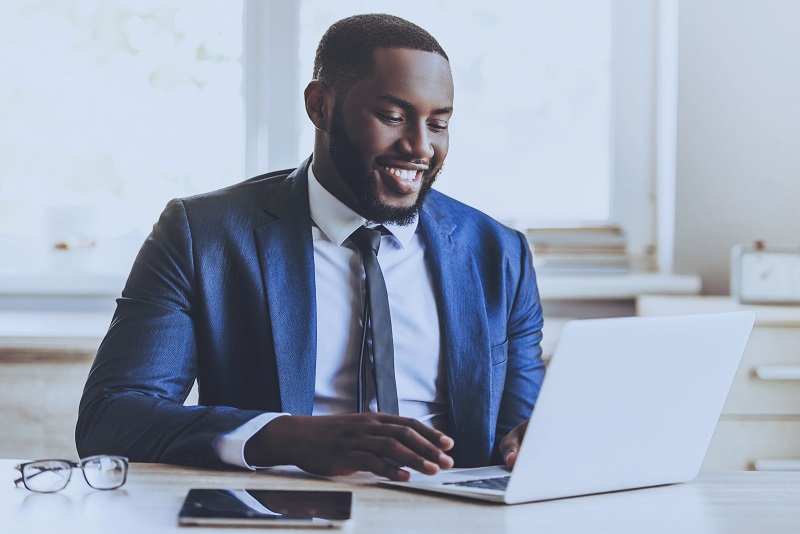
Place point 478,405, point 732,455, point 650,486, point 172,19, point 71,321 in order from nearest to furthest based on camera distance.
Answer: point 650,486, point 478,405, point 732,455, point 71,321, point 172,19

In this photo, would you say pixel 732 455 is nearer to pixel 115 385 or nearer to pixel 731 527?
pixel 731 527

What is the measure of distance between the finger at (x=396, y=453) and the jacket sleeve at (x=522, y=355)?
57cm

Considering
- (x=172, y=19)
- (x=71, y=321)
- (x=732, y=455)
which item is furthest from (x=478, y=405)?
(x=172, y=19)

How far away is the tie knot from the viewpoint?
1625 millimetres

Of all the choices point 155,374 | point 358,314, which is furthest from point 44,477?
point 358,314

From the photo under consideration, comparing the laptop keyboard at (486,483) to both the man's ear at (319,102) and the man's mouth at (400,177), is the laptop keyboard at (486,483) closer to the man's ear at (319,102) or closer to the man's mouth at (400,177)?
the man's mouth at (400,177)

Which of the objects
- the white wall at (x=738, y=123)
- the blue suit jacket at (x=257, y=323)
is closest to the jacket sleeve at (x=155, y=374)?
the blue suit jacket at (x=257, y=323)

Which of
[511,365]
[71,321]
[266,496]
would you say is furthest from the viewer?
[71,321]

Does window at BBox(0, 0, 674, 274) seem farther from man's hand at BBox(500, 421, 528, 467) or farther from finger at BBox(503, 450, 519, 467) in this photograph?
finger at BBox(503, 450, 519, 467)

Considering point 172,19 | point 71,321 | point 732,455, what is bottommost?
point 732,455

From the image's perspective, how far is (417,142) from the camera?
1603mm

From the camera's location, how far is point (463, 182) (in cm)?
295

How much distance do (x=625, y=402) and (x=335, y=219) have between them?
2.37 feet

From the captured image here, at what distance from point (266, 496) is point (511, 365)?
2.51 ft
